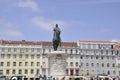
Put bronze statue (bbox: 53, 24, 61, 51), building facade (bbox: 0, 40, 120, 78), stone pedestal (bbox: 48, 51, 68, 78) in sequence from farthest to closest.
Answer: building facade (bbox: 0, 40, 120, 78)
bronze statue (bbox: 53, 24, 61, 51)
stone pedestal (bbox: 48, 51, 68, 78)

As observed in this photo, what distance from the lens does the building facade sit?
291 ft

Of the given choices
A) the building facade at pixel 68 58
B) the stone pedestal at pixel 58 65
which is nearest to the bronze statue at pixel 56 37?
the stone pedestal at pixel 58 65

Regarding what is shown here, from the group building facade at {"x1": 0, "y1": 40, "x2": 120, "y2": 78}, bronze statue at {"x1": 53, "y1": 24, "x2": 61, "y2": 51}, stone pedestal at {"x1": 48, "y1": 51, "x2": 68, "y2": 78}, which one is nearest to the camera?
stone pedestal at {"x1": 48, "y1": 51, "x2": 68, "y2": 78}

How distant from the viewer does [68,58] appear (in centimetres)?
9200

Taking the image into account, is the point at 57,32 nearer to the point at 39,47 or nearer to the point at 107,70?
the point at 39,47

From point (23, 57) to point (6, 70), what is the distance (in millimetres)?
5502

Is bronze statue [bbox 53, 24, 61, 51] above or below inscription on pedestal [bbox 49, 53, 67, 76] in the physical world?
above

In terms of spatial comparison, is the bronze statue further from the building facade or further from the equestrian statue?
the building facade

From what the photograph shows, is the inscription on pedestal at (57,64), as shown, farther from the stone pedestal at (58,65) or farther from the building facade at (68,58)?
the building facade at (68,58)

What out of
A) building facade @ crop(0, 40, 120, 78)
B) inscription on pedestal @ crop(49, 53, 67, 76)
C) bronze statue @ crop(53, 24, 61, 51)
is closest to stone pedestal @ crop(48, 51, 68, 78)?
inscription on pedestal @ crop(49, 53, 67, 76)

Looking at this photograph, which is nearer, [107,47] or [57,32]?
[57,32]

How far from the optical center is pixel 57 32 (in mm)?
35562

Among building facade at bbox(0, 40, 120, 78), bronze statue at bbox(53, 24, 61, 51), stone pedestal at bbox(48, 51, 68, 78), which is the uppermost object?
bronze statue at bbox(53, 24, 61, 51)

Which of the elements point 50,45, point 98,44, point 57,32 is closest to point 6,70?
point 50,45
